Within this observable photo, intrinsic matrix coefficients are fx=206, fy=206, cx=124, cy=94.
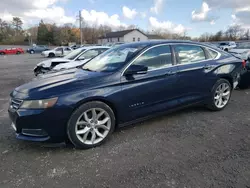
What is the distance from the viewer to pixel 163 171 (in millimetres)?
2568

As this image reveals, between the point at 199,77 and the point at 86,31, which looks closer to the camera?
the point at 199,77

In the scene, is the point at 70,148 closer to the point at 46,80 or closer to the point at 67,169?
the point at 67,169

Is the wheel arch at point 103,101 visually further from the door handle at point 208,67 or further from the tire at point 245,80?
the tire at point 245,80

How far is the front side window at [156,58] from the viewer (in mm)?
3525

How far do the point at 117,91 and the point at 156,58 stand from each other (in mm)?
1014

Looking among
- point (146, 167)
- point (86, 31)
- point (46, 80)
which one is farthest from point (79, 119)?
point (86, 31)

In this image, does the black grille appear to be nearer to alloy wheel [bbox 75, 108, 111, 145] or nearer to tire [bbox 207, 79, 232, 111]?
alloy wheel [bbox 75, 108, 111, 145]

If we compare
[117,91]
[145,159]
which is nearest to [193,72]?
[117,91]

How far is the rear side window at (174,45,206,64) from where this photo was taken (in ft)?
12.8

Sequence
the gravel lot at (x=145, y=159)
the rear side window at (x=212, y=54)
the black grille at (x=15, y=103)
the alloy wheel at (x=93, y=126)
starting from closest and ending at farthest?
the gravel lot at (x=145, y=159) < the black grille at (x=15, y=103) < the alloy wheel at (x=93, y=126) < the rear side window at (x=212, y=54)

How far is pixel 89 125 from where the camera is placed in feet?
10.2

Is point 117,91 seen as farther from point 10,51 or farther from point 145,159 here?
point 10,51

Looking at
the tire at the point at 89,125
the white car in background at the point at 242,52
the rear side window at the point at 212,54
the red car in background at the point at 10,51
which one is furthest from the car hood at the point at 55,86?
the red car in background at the point at 10,51

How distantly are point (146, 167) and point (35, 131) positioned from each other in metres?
1.58
